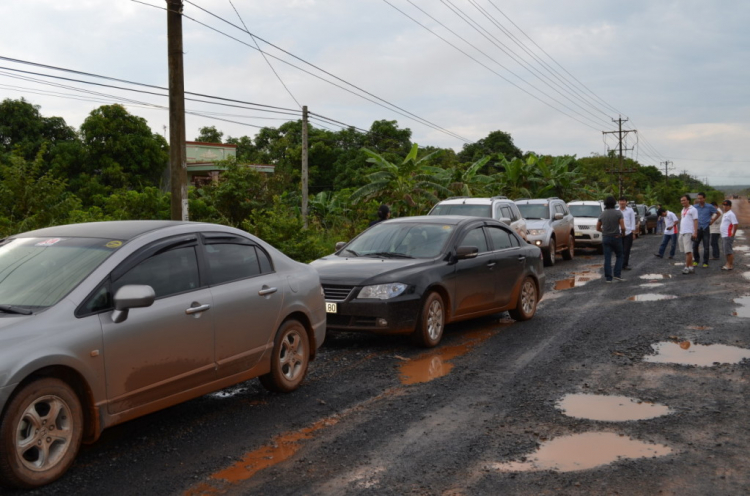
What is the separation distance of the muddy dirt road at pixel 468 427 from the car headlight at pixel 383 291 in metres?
0.71

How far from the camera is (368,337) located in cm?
963

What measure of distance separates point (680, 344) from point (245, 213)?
21.5 m

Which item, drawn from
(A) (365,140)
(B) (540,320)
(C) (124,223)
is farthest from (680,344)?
(A) (365,140)

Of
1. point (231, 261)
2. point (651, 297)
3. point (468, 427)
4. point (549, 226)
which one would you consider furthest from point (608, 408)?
point (549, 226)

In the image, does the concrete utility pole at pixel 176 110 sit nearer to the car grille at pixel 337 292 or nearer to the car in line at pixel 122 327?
the car grille at pixel 337 292

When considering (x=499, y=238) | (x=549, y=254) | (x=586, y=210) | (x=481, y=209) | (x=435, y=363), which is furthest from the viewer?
(x=586, y=210)

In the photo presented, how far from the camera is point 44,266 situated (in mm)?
5066

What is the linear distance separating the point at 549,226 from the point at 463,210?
417 cm

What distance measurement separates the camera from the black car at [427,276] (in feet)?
27.9

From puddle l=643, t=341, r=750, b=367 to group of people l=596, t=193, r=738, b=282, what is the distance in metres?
7.68

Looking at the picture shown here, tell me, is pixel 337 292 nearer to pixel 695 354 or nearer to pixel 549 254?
pixel 695 354

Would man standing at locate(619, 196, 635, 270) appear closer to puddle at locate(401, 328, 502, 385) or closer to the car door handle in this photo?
puddle at locate(401, 328, 502, 385)

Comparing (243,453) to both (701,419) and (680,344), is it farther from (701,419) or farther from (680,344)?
(680,344)

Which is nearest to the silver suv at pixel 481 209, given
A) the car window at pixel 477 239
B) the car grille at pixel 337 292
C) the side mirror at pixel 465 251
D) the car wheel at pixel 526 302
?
the car wheel at pixel 526 302
